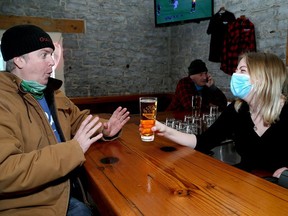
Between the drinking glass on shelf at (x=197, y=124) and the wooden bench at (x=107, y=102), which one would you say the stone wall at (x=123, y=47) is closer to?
the wooden bench at (x=107, y=102)

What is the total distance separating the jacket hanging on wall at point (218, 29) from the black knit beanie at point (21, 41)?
3.35 metres

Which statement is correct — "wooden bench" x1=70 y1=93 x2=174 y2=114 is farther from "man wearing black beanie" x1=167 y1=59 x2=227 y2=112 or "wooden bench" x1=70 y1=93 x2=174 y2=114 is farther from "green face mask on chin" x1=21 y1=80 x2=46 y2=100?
"green face mask on chin" x1=21 y1=80 x2=46 y2=100

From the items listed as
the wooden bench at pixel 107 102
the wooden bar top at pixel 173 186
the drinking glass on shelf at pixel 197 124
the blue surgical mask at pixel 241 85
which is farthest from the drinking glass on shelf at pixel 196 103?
the wooden bench at pixel 107 102

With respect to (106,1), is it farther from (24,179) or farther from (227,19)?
(24,179)

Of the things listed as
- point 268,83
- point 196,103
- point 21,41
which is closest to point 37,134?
point 21,41

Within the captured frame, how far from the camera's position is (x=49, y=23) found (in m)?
4.64

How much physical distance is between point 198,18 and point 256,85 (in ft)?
10.3


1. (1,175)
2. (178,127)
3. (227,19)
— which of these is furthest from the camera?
(227,19)

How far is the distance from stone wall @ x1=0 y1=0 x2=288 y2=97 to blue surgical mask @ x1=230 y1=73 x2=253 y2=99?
2827 millimetres

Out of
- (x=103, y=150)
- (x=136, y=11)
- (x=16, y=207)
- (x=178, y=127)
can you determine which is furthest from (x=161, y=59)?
(x=16, y=207)

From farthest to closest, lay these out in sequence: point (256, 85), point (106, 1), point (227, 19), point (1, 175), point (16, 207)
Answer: point (106, 1) → point (227, 19) → point (256, 85) → point (16, 207) → point (1, 175)

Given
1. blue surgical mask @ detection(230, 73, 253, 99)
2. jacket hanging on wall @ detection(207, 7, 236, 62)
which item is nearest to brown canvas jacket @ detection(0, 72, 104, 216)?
blue surgical mask @ detection(230, 73, 253, 99)

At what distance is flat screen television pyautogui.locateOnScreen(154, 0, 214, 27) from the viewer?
4309 millimetres

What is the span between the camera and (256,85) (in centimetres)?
157
